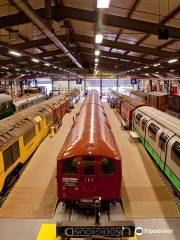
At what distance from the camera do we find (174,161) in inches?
378

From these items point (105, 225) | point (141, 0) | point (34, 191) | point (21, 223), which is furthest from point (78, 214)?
point (141, 0)

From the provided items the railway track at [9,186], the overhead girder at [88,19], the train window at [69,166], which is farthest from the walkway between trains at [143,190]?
the overhead girder at [88,19]

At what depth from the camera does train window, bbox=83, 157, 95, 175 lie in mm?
8391

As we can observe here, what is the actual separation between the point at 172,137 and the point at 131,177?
2.47 metres

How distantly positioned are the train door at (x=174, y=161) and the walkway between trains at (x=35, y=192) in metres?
4.06

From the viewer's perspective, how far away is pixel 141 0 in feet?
31.9

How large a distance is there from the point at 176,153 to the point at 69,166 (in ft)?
11.9

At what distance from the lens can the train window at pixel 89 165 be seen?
8391 millimetres

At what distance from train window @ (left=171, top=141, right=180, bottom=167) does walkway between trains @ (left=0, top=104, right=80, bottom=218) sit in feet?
13.9

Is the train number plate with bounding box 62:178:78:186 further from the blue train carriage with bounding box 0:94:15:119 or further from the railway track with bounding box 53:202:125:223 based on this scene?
the blue train carriage with bounding box 0:94:15:119

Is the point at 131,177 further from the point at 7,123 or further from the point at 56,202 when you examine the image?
the point at 7,123

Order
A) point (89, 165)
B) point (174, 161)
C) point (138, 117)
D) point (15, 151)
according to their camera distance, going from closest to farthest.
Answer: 1. point (89, 165)
2. point (174, 161)
3. point (15, 151)
4. point (138, 117)

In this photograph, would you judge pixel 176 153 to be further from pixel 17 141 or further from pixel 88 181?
pixel 17 141

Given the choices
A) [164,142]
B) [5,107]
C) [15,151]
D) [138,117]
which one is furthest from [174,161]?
[5,107]
